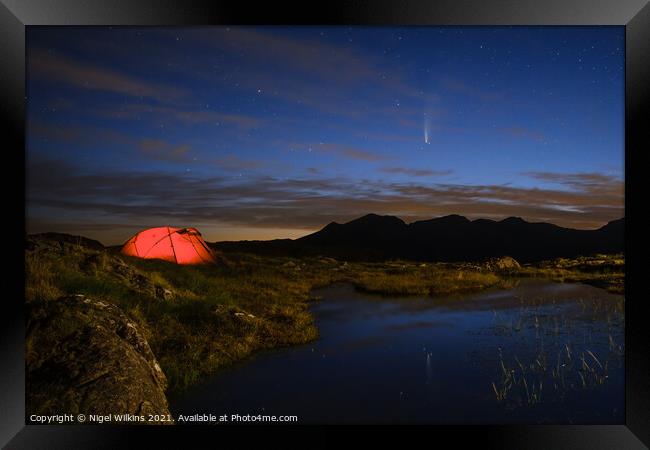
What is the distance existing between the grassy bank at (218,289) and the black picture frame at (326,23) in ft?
3.11

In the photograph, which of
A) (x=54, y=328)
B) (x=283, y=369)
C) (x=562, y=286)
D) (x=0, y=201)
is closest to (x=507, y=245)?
(x=562, y=286)

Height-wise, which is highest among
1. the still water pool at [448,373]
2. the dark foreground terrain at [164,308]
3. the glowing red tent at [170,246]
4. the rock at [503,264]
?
the glowing red tent at [170,246]

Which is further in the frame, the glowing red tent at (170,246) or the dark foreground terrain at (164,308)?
the glowing red tent at (170,246)

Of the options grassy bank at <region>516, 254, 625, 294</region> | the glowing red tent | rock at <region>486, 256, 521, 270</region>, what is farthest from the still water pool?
the glowing red tent

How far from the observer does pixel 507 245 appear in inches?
364

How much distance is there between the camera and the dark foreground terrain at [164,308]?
4.86m

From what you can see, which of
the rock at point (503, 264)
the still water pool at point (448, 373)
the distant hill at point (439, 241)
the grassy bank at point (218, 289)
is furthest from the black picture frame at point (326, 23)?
the rock at point (503, 264)

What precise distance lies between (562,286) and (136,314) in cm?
872

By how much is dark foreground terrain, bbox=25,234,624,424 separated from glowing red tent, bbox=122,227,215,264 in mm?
450

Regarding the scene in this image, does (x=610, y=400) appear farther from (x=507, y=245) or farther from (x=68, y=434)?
(x=68, y=434)

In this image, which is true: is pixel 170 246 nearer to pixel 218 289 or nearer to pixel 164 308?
pixel 218 289

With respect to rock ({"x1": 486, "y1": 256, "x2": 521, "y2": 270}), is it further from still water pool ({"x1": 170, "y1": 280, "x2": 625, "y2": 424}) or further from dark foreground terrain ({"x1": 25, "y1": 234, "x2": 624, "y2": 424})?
still water pool ({"x1": 170, "y1": 280, "x2": 625, "y2": 424})

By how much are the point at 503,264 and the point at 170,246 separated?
342 inches

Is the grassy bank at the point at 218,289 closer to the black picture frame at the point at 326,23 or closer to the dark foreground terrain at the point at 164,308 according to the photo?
the dark foreground terrain at the point at 164,308
